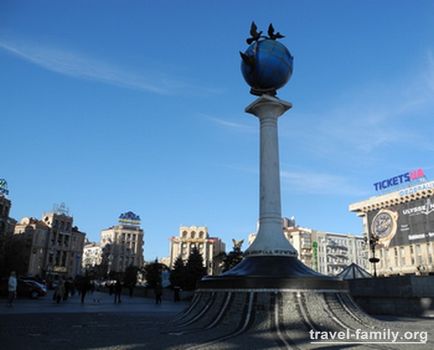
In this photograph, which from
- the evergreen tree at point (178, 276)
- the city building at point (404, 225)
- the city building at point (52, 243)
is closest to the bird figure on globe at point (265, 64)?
the evergreen tree at point (178, 276)

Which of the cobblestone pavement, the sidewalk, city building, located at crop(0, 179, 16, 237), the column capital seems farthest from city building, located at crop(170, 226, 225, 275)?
the cobblestone pavement

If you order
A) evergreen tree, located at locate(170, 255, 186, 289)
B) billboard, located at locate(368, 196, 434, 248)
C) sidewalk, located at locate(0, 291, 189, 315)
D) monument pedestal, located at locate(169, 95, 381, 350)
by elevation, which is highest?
billboard, located at locate(368, 196, 434, 248)

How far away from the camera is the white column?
14.4m

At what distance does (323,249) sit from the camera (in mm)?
107375

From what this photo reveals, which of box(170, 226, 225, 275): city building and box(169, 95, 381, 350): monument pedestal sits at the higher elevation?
box(170, 226, 225, 275): city building

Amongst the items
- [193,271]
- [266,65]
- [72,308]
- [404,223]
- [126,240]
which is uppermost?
[126,240]

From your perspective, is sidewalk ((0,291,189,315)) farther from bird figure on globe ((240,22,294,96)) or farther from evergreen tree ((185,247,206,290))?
evergreen tree ((185,247,206,290))

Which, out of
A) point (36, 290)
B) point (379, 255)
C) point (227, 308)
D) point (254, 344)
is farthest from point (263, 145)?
point (379, 255)

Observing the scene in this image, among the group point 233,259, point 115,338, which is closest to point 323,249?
point 233,259

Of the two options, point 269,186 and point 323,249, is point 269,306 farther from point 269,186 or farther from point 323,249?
point 323,249

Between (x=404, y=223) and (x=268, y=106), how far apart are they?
69.6 m

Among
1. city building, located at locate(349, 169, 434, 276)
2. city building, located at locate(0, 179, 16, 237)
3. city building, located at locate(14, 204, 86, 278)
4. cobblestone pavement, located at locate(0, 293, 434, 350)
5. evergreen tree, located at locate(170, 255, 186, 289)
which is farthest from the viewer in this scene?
city building, located at locate(14, 204, 86, 278)

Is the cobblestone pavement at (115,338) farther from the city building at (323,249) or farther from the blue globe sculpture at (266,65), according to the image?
the city building at (323,249)

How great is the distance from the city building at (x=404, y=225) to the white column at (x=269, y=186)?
61544mm
